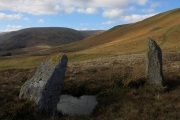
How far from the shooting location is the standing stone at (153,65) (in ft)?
44.3

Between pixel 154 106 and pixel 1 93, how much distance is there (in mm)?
6231

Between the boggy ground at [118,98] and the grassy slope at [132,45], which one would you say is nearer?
the boggy ground at [118,98]

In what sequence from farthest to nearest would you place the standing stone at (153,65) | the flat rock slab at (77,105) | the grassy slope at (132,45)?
1. the grassy slope at (132,45)
2. the standing stone at (153,65)
3. the flat rock slab at (77,105)

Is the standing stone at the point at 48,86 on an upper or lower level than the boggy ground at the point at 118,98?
upper

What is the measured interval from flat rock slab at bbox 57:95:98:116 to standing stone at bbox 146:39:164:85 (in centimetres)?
359

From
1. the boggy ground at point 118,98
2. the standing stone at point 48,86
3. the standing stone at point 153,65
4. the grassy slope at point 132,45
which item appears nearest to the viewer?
the boggy ground at point 118,98

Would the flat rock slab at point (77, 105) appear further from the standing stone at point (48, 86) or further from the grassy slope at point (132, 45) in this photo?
the grassy slope at point (132, 45)

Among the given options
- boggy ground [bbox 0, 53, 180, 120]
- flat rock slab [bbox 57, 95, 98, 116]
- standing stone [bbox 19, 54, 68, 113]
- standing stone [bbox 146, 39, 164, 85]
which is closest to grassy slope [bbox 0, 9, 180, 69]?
standing stone [bbox 146, 39, 164, 85]

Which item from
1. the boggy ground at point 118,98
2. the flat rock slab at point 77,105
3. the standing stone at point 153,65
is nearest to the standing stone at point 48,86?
the boggy ground at point 118,98

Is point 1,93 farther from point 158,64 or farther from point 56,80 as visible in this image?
point 158,64

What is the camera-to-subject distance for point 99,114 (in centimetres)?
953

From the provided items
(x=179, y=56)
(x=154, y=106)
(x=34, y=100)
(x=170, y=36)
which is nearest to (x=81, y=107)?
(x=34, y=100)

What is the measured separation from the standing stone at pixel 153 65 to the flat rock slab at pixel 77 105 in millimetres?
3591

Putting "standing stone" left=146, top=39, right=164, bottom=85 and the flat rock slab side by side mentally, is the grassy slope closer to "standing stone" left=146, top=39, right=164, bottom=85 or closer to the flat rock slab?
"standing stone" left=146, top=39, right=164, bottom=85
